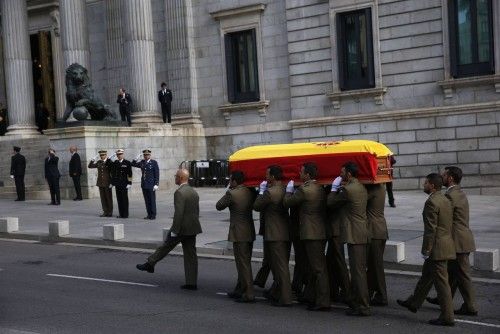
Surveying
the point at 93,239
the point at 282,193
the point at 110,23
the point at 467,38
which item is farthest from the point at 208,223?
the point at 110,23

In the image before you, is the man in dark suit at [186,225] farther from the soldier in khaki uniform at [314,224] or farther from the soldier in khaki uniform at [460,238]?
the soldier in khaki uniform at [460,238]

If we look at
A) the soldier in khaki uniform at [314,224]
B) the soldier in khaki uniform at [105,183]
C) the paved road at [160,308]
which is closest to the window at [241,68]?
the soldier in khaki uniform at [105,183]

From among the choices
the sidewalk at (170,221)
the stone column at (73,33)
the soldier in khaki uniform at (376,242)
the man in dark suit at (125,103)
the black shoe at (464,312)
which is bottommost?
the sidewalk at (170,221)

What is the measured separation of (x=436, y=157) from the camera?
2692 cm

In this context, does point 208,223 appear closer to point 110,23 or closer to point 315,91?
point 315,91

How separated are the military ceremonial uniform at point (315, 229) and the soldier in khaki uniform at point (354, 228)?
287 mm

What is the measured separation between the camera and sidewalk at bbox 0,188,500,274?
1614 centimetres

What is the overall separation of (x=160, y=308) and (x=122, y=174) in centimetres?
1156

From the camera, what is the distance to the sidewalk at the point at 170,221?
16.1 m

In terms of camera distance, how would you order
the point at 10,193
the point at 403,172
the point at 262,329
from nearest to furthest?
1. the point at 262,329
2. the point at 403,172
3. the point at 10,193

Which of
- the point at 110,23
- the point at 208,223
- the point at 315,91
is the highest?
the point at 110,23

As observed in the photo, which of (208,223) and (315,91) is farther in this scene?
(315,91)

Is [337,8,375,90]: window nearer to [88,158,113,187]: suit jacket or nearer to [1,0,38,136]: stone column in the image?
[88,158,113,187]: suit jacket

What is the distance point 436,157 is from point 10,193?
16406mm
